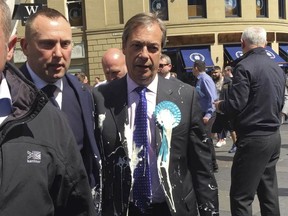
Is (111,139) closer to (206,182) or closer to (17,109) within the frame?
(206,182)

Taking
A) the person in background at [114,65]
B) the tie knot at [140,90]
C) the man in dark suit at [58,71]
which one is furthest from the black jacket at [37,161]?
the person in background at [114,65]

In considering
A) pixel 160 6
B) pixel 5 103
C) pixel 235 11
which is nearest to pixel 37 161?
pixel 5 103

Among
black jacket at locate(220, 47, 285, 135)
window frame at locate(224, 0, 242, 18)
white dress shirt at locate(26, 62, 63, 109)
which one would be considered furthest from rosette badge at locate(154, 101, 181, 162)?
window frame at locate(224, 0, 242, 18)

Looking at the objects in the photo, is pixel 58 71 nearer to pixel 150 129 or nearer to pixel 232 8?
pixel 150 129

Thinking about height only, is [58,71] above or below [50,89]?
above

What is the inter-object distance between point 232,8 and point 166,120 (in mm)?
24203

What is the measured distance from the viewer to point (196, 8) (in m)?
25.3

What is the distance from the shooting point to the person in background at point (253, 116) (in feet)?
14.0

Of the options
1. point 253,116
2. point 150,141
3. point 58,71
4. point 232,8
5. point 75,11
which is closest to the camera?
point 58,71

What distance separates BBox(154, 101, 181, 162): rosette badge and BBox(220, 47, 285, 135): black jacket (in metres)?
Result: 1.69

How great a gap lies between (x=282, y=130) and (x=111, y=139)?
38.9ft

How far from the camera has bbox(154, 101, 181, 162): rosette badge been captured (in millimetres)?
2654

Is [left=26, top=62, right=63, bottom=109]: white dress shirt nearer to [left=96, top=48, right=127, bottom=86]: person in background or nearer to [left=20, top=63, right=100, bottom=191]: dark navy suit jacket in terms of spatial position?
[left=20, top=63, right=100, bottom=191]: dark navy suit jacket

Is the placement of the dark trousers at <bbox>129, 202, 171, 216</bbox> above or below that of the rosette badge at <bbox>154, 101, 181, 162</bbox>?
below
